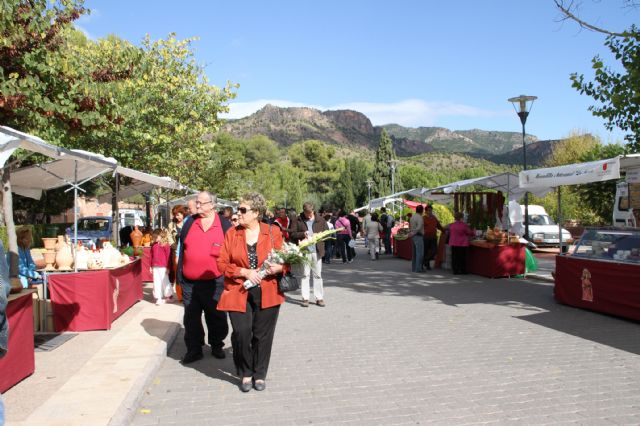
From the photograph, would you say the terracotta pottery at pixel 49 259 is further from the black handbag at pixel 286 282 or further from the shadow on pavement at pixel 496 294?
the shadow on pavement at pixel 496 294

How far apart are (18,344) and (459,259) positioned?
1163 cm

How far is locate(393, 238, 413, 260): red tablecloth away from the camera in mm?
20575

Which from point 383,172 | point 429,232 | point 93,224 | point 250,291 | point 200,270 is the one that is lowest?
point 250,291

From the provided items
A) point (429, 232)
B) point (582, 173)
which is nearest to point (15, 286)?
point (582, 173)

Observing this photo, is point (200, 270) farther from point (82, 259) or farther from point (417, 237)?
point (417, 237)

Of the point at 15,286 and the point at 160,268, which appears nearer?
the point at 15,286

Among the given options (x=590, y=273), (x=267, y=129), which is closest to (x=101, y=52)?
(x=590, y=273)

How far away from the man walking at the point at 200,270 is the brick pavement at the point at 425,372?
42cm

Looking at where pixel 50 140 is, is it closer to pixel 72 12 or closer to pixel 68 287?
pixel 72 12

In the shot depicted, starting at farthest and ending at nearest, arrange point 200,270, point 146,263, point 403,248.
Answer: point 403,248
point 146,263
point 200,270

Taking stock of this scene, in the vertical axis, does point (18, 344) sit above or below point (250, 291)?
below

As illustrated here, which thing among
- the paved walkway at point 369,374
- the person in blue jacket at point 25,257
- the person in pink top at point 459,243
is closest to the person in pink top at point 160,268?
the paved walkway at point 369,374

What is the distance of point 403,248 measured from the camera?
21266mm

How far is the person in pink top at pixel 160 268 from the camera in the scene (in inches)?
402
